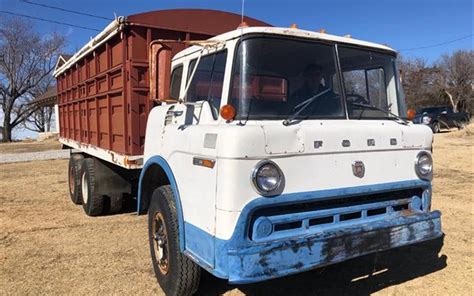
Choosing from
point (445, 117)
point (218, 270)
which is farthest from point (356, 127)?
point (445, 117)

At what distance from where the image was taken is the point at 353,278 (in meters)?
4.61

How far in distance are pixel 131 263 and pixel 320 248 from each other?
2744 millimetres

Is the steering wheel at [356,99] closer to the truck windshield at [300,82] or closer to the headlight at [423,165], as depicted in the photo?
the truck windshield at [300,82]

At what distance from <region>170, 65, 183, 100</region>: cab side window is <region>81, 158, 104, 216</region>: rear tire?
10.6 feet

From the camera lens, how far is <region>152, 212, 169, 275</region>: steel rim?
4.11m

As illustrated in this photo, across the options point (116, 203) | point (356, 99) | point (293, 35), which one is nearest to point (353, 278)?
point (356, 99)

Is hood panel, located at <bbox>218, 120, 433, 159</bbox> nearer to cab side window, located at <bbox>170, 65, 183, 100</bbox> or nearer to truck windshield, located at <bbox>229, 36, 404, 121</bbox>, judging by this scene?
truck windshield, located at <bbox>229, 36, 404, 121</bbox>

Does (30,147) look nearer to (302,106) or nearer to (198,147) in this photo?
(198,147)

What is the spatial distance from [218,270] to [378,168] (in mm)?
1560

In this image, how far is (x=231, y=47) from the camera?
3586mm

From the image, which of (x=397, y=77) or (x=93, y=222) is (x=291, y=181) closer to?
(x=397, y=77)

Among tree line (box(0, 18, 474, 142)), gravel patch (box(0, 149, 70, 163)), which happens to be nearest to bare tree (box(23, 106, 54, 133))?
tree line (box(0, 18, 474, 142))

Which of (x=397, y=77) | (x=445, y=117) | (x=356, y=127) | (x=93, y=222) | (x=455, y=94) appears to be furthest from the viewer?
(x=455, y=94)

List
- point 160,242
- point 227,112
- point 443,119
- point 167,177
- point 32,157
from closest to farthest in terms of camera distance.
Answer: point 227,112 < point 160,242 < point 167,177 < point 32,157 < point 443,119
